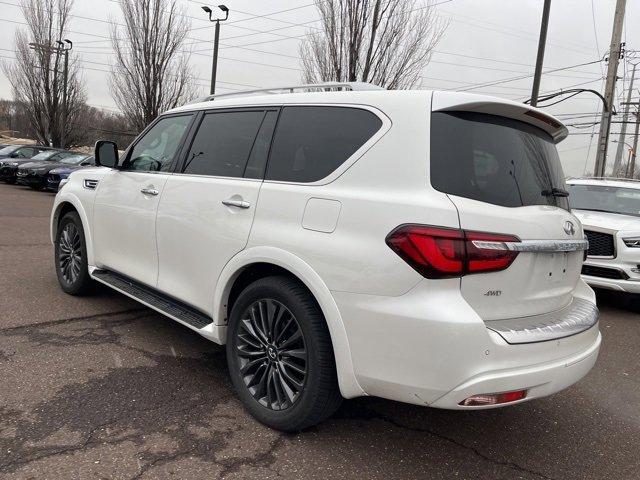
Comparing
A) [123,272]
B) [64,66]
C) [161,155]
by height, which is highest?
[64,66]

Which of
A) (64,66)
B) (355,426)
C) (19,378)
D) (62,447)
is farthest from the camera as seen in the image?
(64,66)

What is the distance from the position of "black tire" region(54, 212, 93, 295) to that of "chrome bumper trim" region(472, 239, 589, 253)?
378 centimetres

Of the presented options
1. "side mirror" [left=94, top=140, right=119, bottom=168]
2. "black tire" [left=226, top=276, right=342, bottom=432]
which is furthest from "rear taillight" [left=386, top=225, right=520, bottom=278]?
"side mirror" [left=94, top=140, right=119, bottom=168]

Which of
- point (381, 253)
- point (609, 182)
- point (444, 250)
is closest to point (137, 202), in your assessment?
point (381, 253)

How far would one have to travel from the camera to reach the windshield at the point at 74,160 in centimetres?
1916

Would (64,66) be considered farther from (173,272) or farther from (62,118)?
(173,272)

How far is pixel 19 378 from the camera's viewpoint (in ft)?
10.8

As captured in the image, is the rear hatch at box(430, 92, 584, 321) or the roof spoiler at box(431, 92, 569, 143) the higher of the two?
the roof spoiler at box(431, 92, 569, 143)

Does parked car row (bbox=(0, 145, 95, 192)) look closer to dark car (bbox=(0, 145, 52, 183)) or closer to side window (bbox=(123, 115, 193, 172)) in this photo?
dark car (bbox=(0, 145, 52, 183))

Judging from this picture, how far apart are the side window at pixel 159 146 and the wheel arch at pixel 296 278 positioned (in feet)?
3.99

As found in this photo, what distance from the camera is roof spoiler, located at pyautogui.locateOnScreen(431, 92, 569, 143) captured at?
8.32 ft

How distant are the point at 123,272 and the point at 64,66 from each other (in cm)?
2787

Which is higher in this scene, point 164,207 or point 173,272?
point 164,207

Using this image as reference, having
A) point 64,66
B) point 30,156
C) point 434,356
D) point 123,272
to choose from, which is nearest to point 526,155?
point 434,356
